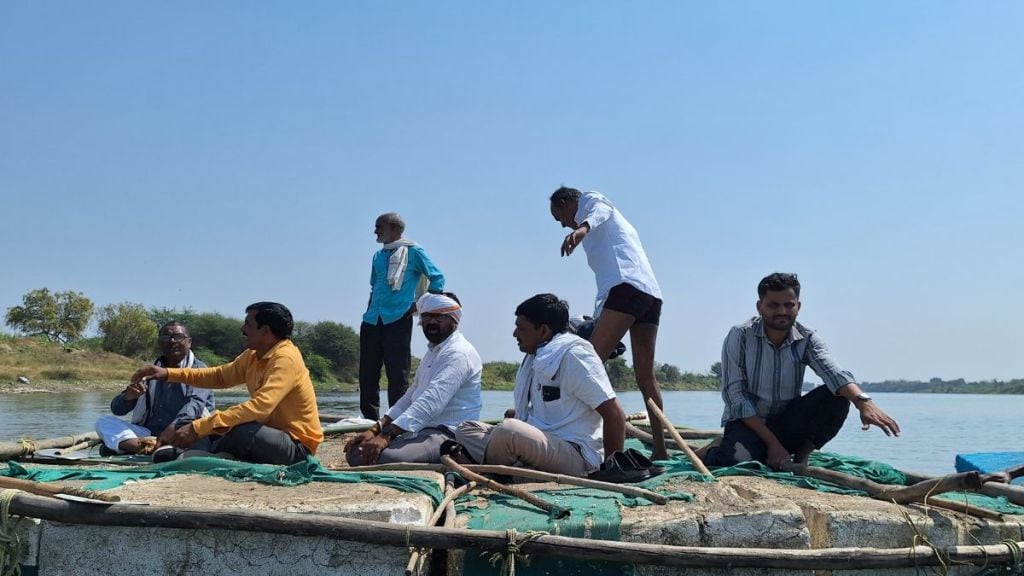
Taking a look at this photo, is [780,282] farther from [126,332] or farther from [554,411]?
[126,332]

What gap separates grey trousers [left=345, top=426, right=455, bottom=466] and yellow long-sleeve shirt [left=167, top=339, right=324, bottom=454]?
27 centimetres

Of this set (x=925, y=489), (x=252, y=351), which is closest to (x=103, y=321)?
(x=252, y=351)

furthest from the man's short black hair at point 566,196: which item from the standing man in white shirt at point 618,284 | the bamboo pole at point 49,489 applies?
the bamboo pole at point 49,489

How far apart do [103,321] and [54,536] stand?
37701mm

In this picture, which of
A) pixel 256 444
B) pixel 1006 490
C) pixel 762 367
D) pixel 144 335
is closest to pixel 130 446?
pixel 256 444

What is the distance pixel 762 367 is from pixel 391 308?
3.01 m

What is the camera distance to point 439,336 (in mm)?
4336

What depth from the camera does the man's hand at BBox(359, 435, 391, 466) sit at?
3.95 metres

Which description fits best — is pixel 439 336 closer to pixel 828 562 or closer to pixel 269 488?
pixel 269 488

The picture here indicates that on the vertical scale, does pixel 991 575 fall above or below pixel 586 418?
below

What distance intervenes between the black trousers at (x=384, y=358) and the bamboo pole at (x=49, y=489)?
3.35m

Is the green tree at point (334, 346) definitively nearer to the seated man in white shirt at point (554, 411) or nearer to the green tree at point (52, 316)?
the green tree at point (52, 316)

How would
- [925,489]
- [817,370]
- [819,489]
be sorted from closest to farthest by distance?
[925,489]
[819,489]
[817,370]

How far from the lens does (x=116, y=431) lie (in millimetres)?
4988
